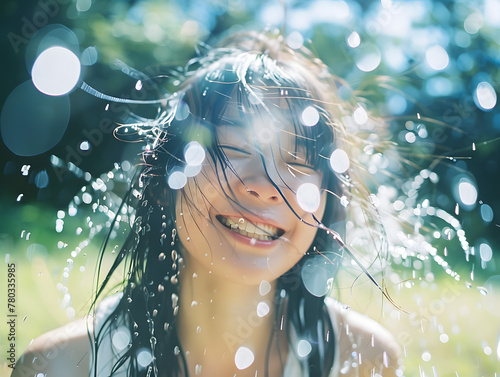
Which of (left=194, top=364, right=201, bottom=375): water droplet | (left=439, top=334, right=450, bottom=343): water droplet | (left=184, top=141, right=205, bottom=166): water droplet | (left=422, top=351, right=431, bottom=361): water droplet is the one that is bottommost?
(left=439, top=334, right=450, bottom=343): water droplet

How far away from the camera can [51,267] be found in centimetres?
133

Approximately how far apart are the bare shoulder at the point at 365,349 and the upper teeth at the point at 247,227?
239mm

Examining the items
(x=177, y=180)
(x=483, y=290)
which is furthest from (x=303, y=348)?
(x=483, y=290)

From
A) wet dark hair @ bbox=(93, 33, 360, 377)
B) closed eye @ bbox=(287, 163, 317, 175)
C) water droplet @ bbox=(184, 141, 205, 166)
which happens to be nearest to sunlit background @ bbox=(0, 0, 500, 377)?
wet dark hair @ bbox=(93, 33, 360, 377)

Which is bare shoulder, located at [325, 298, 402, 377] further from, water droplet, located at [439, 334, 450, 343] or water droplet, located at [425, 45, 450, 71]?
water droplet, located at [425, 45, 450, 71]

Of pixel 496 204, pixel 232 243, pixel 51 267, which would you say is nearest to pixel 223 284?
pixel 232 243

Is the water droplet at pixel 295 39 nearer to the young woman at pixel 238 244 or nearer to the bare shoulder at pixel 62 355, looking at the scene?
the young woman at pixel 238 244

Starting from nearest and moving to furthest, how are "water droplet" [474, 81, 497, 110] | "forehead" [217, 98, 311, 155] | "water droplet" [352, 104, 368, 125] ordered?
"forehead" [217, 98, 311, 155] → "water droplet" [352, 104, 368, 125] → "water droplet" [474, 81, 497, 110]

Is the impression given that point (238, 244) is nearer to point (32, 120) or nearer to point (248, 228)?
point (248, 228)

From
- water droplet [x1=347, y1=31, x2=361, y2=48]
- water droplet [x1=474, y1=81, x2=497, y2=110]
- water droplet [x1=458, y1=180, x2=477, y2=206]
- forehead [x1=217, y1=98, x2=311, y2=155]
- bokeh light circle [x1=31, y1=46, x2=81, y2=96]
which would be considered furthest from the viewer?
water droplet [x1=458, y1=180, x2=477, y2=206]

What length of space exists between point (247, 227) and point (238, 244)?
29 mm

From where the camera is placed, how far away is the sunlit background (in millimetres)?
1139

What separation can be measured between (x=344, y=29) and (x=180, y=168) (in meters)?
0.96

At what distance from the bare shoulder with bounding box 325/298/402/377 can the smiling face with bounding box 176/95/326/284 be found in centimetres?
23
